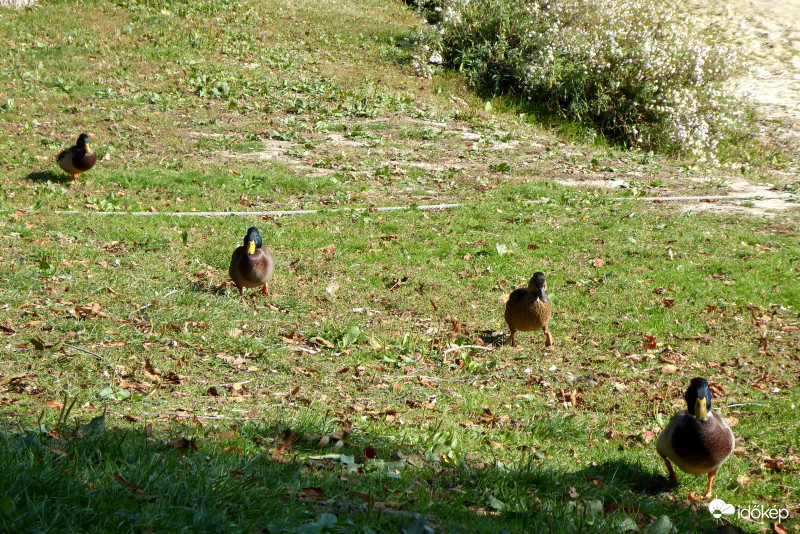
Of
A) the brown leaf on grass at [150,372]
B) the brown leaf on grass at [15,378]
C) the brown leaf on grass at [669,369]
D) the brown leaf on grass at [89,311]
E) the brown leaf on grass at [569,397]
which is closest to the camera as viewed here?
the brown leaf on grass at [15,378]

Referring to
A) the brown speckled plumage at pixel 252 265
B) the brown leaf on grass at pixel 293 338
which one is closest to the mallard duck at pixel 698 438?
the brown leaf on grass at pixel 293 338

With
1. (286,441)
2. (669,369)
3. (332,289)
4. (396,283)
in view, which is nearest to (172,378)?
(286,441)

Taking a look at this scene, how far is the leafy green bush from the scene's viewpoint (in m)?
20.5

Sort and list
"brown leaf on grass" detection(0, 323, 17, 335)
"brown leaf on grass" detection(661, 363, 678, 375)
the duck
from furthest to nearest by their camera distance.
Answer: the duck → "brown leaf on grass" detection(661, 363, 678, 375) → "brown leaf on grass" detection(0, 323, 17, 335)

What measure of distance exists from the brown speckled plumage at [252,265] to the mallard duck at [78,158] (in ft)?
17.8

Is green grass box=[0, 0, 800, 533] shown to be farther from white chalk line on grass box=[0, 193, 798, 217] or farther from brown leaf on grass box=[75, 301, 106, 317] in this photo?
white chalk line on grass box=[0, 193, 798, 217]

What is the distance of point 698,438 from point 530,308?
285 cm

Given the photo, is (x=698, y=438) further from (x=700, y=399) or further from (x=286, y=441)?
(x=286, y=441)

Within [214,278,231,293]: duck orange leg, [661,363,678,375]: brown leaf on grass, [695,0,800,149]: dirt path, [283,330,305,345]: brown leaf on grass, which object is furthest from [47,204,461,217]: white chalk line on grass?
[695,0,800,149]: dirt path

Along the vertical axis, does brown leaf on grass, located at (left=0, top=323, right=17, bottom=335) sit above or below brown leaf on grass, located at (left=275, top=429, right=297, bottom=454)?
below

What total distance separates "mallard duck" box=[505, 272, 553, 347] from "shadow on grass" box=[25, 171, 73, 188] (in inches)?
339

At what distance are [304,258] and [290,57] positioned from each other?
13.6 metres

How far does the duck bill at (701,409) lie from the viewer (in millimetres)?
5575

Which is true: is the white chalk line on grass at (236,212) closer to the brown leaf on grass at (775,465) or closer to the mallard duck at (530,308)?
the mallard duck at (530,308)
